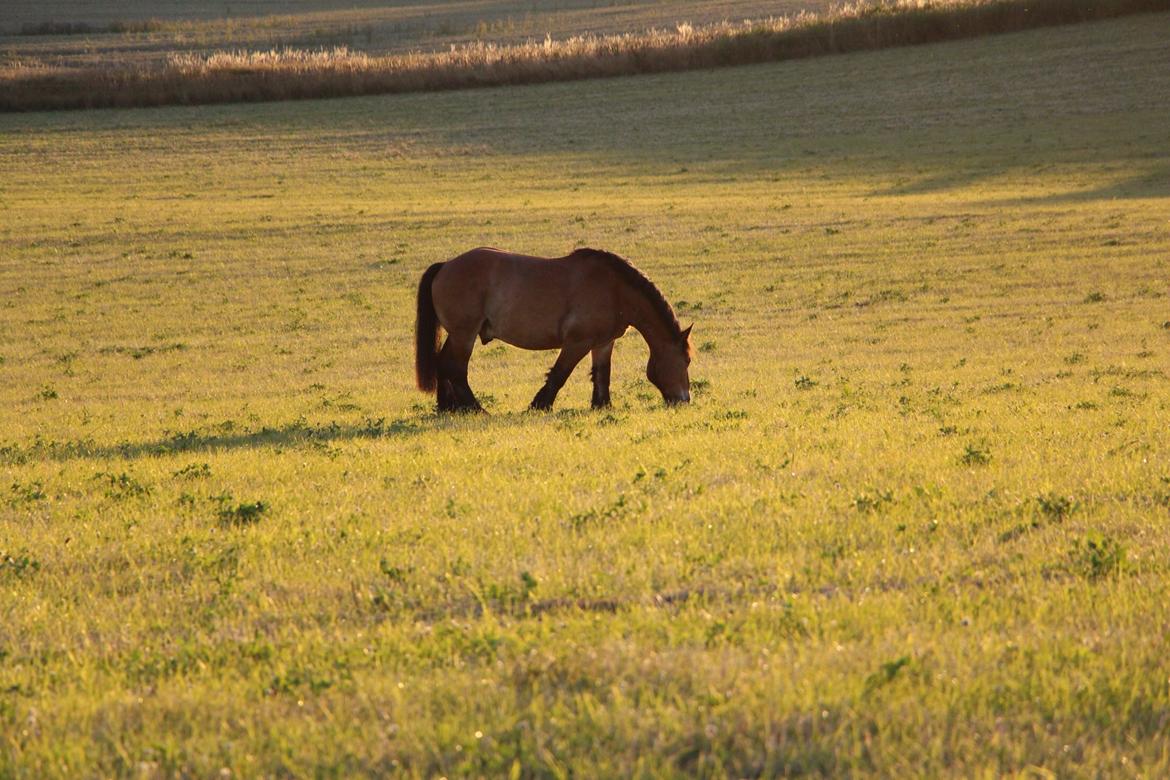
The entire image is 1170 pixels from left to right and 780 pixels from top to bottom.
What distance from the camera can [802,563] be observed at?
20.5ft

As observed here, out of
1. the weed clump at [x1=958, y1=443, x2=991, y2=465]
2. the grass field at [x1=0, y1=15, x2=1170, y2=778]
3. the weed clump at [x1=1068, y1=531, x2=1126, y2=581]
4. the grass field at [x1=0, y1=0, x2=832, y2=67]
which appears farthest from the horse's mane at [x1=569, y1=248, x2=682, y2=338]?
the grass field at [x1=0, y1=0, x2=832, y2=67]

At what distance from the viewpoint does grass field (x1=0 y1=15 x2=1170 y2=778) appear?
4.34 metres

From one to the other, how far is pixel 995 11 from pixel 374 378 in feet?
153

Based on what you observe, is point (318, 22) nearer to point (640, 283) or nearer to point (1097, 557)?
point (640, 283)

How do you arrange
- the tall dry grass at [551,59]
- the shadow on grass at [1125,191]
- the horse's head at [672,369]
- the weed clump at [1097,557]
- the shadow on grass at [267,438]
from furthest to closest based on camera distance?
the tall dry grass at [551,59] → the shadow on grass at [1125,191] → the horse's head at [672,369] → the shadow on grass at [267,438] → the weed clump at [1097,557]

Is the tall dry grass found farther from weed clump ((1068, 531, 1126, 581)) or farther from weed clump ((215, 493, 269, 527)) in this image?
weed clump ((1068, 531, 1126, 581))

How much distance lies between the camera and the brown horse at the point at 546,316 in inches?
550

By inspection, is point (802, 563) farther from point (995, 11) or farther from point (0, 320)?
point (995, 11)

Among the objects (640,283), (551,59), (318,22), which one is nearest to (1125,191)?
(640,283)

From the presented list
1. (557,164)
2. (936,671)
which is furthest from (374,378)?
(557,164)

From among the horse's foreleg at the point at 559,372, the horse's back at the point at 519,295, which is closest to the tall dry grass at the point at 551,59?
the horse's back at the point at 519,295

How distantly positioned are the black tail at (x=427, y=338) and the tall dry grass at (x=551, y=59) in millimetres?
43493

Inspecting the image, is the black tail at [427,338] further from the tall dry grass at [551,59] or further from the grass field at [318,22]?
the grass field at [318,22]

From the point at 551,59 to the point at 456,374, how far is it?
4564 centimetres
